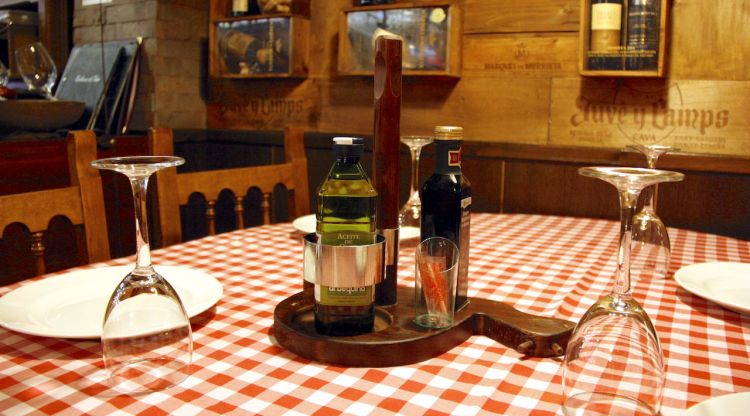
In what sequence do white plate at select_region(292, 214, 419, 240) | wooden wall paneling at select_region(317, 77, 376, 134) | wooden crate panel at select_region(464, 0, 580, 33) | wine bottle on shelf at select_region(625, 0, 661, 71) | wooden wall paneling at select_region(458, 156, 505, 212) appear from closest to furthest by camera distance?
white plate at select_region(292, 214, 419, 240)
wine bottle on shelf at select_region(625, 0, 661, 71)
wooden crate panel at select_region(464, 0, 580, 33)
wooden wall paneling at select_region(458, 156, 505, 212)
wooden wall paneling at select_region(317, 77, 376, 134)

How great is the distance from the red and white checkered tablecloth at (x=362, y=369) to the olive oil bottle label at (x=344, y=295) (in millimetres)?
77

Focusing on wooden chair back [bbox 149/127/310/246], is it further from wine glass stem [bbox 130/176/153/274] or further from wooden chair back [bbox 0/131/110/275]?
wine glass stem [bbox 130/176/153/274]

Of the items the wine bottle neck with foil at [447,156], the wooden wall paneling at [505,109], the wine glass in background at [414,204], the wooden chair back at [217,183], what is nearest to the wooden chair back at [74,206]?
the wooden chair back at [217,183]

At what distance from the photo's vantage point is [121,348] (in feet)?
2.41

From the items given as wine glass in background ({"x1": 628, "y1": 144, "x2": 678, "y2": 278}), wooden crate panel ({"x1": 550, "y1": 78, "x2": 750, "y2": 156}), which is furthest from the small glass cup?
wooden crate panel ({"x1": 550, "y1": 78, "x2": 750, "y2": 156})

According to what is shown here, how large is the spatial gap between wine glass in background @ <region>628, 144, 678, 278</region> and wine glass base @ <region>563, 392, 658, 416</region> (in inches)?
23.4

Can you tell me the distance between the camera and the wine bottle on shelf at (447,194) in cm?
84

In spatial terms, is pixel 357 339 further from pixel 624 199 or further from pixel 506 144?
pixel 506 144

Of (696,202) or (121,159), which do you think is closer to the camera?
(121,159)

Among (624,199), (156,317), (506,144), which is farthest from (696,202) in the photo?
(156,317)

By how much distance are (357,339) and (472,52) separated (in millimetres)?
1790

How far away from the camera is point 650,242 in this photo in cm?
127

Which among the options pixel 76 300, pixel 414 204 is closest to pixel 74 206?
pixel 76 300

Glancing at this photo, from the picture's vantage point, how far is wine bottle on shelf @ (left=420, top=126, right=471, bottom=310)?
2.76ft
